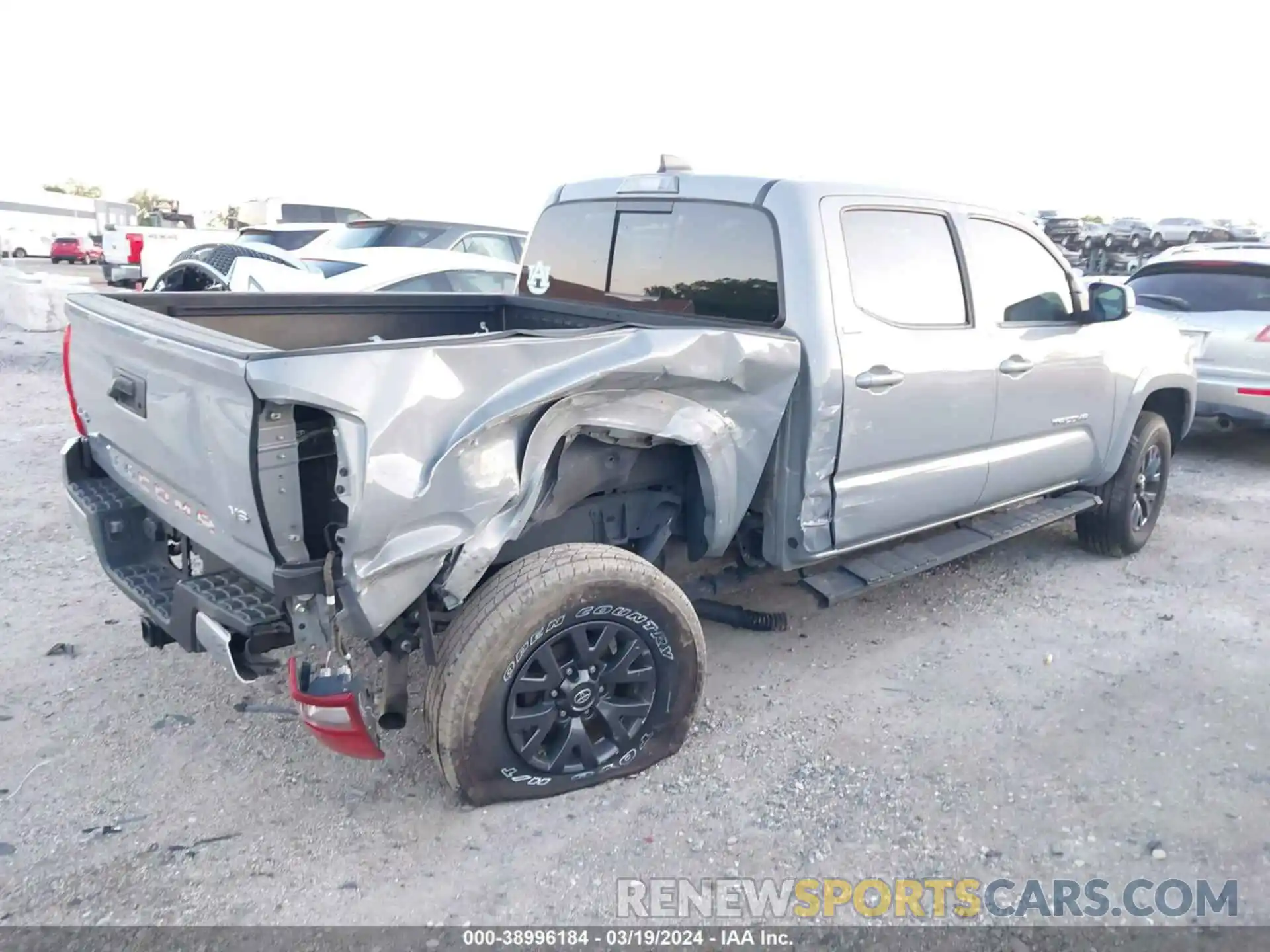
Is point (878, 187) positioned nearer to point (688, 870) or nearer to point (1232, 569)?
point (688, 870)

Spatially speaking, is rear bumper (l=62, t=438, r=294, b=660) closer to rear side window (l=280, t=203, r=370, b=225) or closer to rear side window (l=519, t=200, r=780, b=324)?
rear side window (l=519, t=200, r=780, b=324)

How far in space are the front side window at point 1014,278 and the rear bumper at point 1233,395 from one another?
341 centimetres

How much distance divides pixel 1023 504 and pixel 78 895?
180 inches

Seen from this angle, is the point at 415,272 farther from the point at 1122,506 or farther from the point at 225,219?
the point at 225,219

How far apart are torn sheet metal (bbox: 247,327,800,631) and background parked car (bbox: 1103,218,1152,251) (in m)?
31.8

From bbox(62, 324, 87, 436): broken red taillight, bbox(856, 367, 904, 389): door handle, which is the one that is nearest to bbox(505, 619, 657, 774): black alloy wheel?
bbox(856, 367, 904, 389): door handle

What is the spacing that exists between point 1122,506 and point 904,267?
8.02 ft

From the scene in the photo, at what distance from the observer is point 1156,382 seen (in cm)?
548

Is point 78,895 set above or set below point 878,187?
below

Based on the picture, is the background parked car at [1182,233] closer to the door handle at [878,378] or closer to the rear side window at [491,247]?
the rear side window at [491,247]

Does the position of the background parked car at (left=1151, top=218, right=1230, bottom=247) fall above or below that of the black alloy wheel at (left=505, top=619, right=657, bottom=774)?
above

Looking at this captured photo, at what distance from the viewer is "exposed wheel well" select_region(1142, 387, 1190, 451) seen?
A: 19.1 feet

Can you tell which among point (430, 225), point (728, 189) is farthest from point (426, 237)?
point (728, 189)

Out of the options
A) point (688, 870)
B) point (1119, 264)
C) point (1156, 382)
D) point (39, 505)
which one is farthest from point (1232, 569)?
point (1119, 264)
